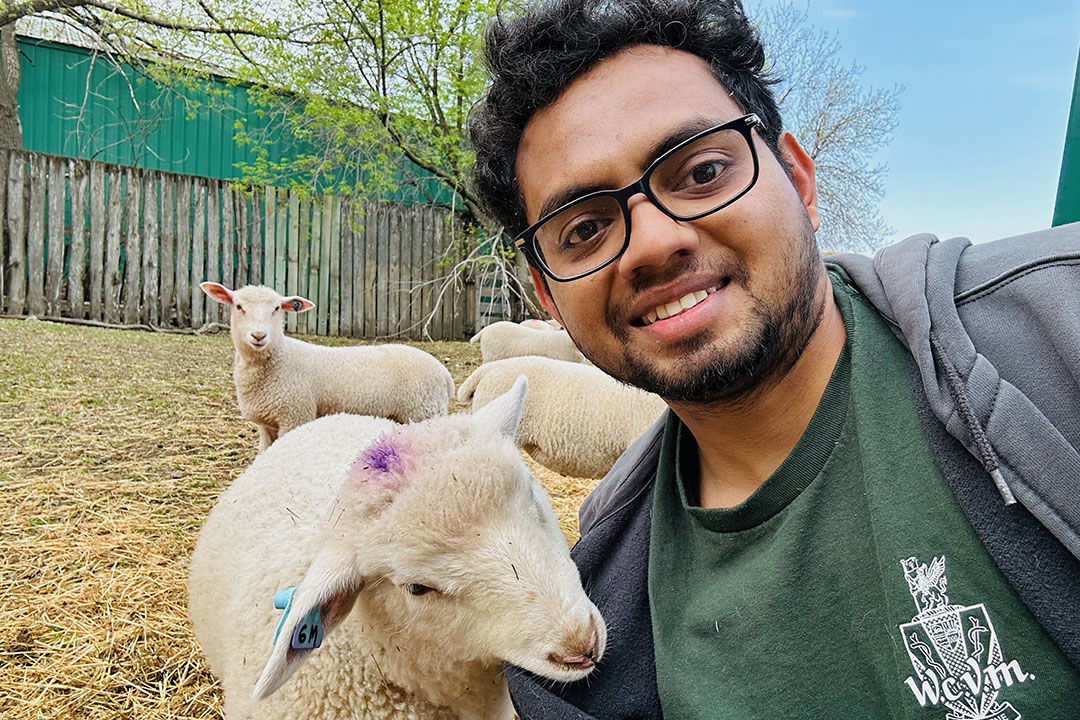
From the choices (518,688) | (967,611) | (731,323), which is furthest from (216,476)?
(967,611)

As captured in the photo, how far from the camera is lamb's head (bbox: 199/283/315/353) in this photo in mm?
5355

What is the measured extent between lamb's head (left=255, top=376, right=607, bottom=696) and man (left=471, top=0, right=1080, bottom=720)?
0.11 m

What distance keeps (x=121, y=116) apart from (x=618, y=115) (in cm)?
1542

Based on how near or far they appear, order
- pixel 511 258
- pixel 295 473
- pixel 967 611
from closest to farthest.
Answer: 1. pixel 967 611
2. pixel 295 473
3. pixel 511 258

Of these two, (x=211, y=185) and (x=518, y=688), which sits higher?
(x=211, y=185)

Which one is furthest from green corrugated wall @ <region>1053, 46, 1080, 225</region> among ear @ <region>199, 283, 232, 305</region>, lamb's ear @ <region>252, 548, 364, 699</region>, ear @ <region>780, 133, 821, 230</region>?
ear @ <region>199, 283, 232, 305</region>

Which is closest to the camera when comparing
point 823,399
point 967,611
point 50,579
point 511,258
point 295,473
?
point 967,611

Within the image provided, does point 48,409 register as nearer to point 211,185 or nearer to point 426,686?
point 426,686

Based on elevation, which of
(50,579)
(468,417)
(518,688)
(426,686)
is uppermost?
(468,417)

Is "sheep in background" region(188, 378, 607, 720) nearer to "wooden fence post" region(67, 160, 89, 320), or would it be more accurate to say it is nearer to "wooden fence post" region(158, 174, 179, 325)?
"wooden fence post" region(158, 174, 179, 325)

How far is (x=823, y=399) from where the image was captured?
1.16 meters

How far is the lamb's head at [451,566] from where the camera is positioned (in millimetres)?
1285

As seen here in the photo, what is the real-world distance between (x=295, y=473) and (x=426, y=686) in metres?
0.97

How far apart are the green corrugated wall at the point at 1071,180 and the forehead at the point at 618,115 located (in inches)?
35.3
